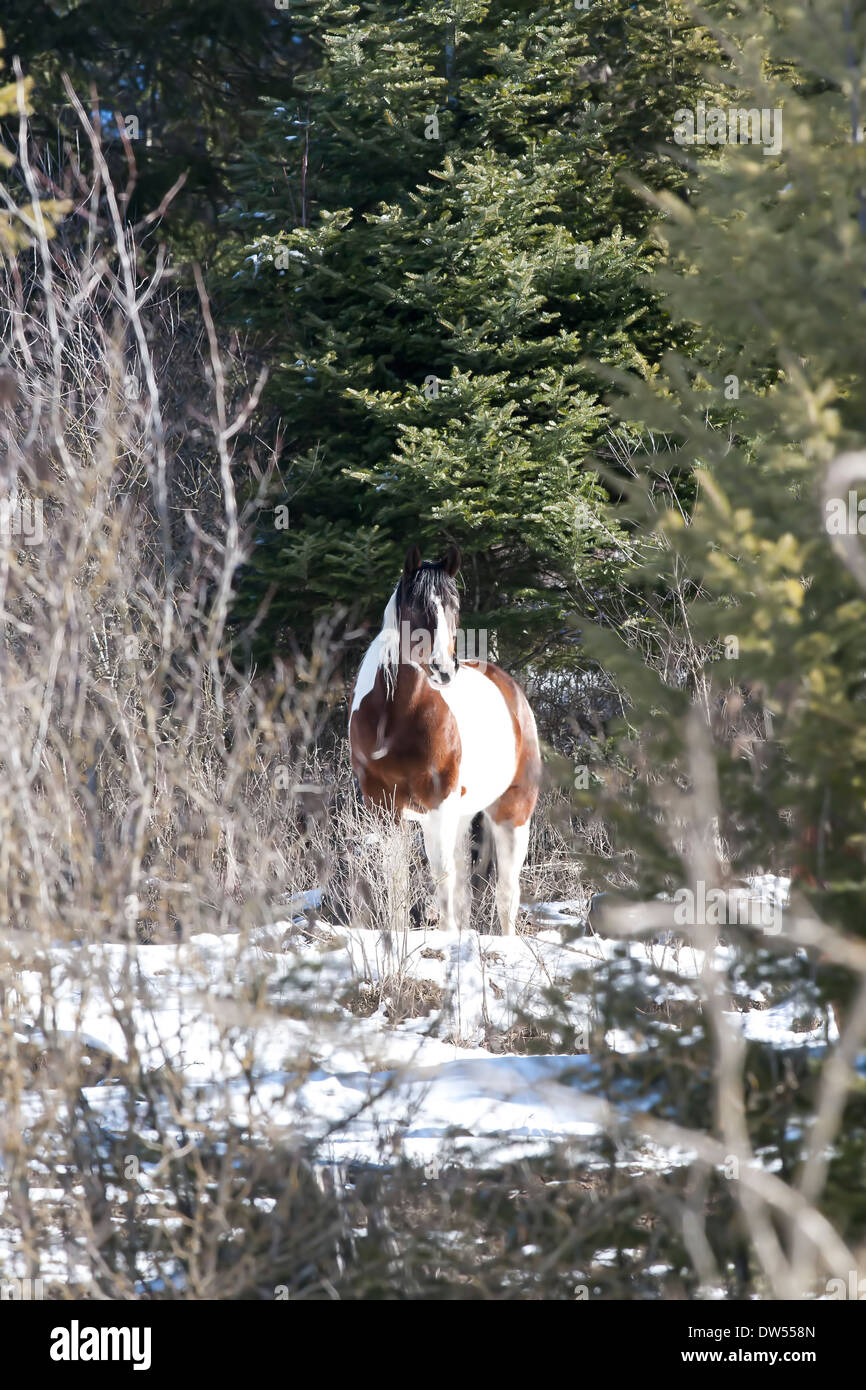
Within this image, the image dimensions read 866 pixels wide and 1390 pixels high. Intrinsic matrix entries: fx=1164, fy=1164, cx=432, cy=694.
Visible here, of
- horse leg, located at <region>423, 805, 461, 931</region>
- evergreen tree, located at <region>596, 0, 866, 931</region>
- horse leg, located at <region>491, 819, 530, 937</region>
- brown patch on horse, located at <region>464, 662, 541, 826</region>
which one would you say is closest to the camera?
evergreen tree, located at <region>596, 0, 866, 931</region>

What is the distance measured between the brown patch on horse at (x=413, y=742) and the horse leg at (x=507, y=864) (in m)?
1.30

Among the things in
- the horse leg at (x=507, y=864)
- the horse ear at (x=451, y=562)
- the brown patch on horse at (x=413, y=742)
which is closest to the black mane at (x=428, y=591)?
the horse ear at (x=451, y=562)

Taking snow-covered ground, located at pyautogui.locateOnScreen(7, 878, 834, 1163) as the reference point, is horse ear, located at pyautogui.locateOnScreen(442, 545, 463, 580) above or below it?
above

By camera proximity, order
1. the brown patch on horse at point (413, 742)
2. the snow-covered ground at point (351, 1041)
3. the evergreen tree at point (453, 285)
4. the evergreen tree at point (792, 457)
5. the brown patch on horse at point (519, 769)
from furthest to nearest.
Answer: the evergreen tree at point (453, 285) < the brown patch on horse at point (519, 769) < the brown patch on horse at point (413, 742) < the snow-covered ground at point (351, 1041) < the evergreen tree at point (792, 457)

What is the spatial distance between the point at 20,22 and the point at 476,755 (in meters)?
10.1

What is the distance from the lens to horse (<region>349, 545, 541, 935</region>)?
21.5 feet

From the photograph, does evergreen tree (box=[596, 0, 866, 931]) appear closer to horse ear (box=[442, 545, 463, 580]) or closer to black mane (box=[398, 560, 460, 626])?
black mane (box=[398, 560, 460, 626])

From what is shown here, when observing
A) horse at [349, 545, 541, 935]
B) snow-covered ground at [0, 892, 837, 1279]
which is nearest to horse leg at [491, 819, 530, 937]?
horse at [349, 545, 541, 935]

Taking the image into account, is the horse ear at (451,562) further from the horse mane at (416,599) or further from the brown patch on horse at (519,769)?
the brown patch on horse at (519,769)

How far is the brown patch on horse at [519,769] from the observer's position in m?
8.27

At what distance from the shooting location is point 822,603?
2.99 meters

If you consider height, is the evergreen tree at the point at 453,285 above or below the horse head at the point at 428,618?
above

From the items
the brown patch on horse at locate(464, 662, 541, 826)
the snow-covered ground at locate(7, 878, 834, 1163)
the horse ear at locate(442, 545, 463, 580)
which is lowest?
the snow-covered ground at locate(7, 878, 834, 1163)
